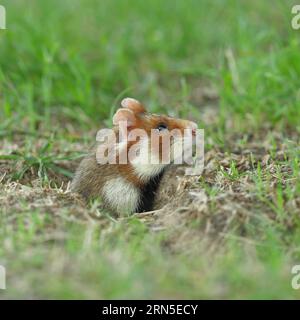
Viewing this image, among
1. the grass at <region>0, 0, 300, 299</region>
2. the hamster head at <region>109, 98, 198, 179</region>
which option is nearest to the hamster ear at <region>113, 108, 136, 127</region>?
the hamster head at <region>109, 98, 198, 179</region>

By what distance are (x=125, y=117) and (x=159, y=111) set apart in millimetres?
1989

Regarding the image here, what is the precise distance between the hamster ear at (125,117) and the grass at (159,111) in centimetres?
72

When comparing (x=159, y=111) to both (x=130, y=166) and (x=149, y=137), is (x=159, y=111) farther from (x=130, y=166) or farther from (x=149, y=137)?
(x=130, y=166)

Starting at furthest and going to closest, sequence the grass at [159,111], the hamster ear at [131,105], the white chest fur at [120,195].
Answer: the hamster ear at [131,105]
the white chest fur at [120,195]
the grass at [159,111]

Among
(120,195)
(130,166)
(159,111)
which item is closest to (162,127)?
(130,166)

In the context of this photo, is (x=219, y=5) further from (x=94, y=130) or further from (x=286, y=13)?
(x=94, y=130)

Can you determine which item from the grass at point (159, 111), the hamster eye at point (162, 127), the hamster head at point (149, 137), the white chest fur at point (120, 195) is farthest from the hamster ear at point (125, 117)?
the grass at point (159, 111)

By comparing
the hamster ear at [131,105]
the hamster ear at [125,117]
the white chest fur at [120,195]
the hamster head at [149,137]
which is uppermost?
the hamster ear at [131,105]

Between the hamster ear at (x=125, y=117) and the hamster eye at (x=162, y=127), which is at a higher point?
the hamster ear at (x=125, y=117)

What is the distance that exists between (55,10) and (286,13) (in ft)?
11.3

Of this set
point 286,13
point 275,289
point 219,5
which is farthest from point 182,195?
point 219,5

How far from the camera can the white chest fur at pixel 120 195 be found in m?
5.82

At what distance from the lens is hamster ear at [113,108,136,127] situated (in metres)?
5.91

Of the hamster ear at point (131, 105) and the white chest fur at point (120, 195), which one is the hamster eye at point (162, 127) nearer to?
the hamster ear at point (131, 105)
